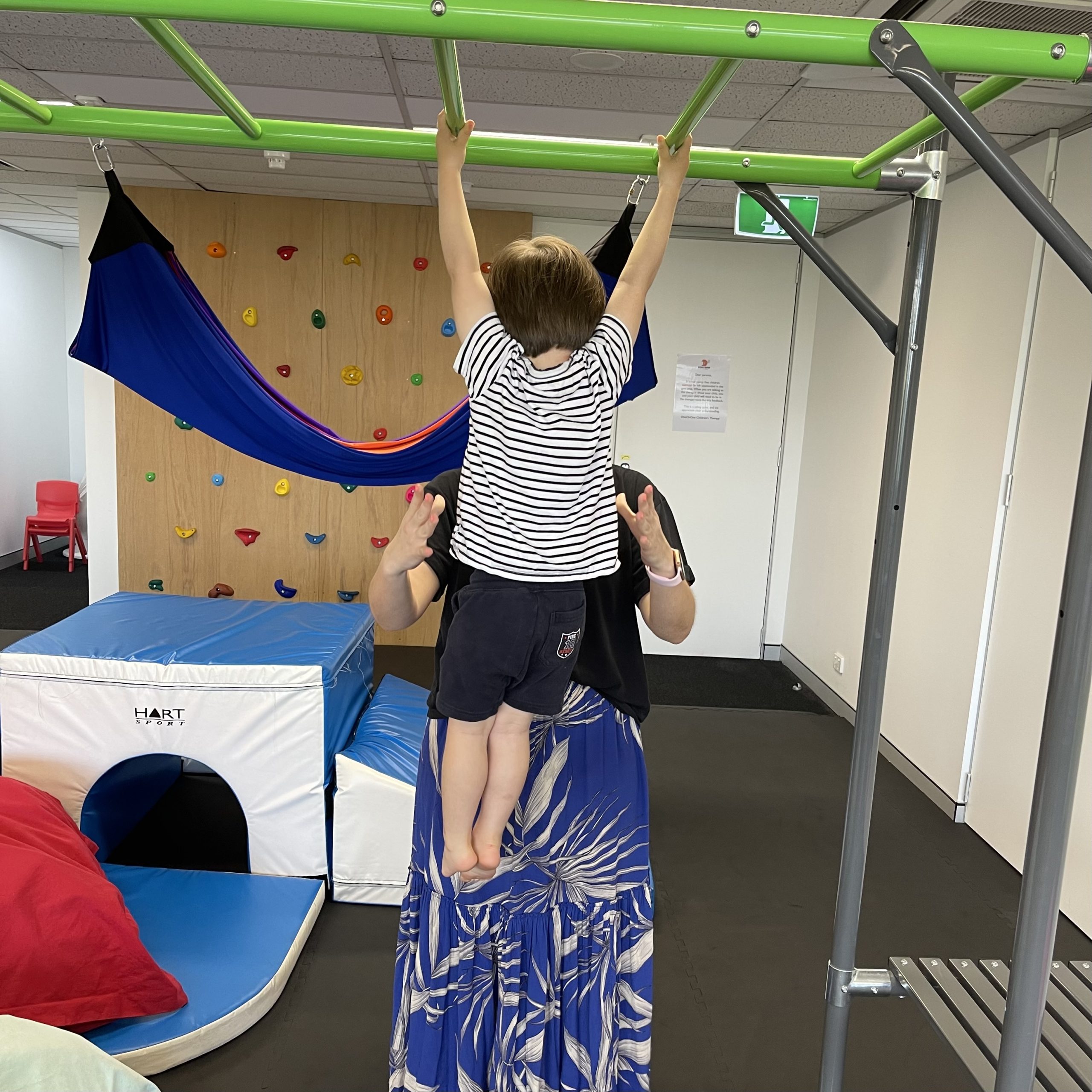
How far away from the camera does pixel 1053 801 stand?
3.54ft

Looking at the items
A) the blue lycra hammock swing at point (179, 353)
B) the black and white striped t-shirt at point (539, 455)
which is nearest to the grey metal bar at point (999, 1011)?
the black and white striped t-shirt at point (539, 455)

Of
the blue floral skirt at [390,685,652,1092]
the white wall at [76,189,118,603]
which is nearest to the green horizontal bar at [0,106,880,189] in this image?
the blue floral skirt at [390,685,652,1092]

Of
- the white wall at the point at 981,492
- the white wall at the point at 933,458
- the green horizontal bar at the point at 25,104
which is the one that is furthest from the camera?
the white wall at the point at 933,458

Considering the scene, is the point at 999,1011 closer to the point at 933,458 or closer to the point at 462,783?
the point at 462,783

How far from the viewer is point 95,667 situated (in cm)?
253

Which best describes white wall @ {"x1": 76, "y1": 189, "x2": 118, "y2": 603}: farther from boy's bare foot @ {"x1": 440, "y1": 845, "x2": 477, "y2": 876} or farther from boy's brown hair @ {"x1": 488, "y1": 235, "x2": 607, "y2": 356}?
boy's brown hair @ {"x1": 488, "y1": 235, "x2": 607, "y2": 356}

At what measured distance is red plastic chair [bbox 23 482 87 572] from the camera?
659cm

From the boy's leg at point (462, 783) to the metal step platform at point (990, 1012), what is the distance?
0.73m

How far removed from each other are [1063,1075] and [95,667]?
2406mm

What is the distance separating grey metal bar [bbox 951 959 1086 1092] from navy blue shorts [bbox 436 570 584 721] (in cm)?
76

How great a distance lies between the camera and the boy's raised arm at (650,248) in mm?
1269

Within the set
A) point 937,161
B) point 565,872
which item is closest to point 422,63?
point 937,161

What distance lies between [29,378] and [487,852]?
22.2 ft

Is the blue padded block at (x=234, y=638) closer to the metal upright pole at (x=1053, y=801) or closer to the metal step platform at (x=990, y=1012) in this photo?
the metal step platform at (x=990, y=1012)
